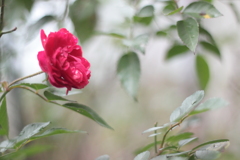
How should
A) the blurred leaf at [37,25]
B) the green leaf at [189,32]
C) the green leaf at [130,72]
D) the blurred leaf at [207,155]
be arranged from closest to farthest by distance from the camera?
the blurred leaf at [207,155], the green leaf at [189,32], the green leaf at [130,72], the blurred leaf at [37,25]

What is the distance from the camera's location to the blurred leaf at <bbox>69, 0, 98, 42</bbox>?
2.69 feet

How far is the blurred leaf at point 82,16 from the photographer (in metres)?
0.82

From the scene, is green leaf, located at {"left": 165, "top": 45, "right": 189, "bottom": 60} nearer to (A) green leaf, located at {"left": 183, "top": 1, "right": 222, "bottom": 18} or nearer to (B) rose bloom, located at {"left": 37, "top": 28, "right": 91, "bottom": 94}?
(A) green leaf, located at {"left": 183, "top": 1, "right": 222, "bottom": 18}

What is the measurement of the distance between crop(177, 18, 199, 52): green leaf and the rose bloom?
176 millimetres

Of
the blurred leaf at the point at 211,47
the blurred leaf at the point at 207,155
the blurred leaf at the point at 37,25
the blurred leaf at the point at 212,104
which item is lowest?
the blurred leaf at the point at 207,155

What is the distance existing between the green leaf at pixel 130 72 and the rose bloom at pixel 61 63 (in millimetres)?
191

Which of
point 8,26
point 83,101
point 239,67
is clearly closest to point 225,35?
point 239,67

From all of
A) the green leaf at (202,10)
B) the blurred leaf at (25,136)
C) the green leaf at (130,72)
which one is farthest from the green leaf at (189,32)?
the blurred leaf at (25,136)

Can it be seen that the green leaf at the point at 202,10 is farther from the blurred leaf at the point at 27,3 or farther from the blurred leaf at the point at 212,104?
the blurred leaf at the point at 27,3

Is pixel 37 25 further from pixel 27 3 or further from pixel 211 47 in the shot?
pixel 211 47

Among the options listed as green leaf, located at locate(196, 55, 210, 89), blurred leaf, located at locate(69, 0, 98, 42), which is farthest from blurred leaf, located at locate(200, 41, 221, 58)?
blurred leaf, located at locate(69, 0, 98, 42)

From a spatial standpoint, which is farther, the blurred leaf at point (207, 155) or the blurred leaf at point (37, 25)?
the blurred leaf at point (37, 25)

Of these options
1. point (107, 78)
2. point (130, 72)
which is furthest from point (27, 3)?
point (107, 78)

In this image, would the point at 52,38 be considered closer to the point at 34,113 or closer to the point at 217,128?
the point at 34,113
